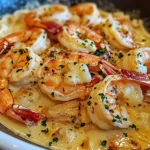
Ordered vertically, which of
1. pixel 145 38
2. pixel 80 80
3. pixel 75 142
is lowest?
pixel 145 38

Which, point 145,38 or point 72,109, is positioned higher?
point 72,109

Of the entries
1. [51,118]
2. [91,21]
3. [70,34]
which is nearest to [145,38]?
[91,21]

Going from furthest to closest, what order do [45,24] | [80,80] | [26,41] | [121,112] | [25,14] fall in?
1. [25,14]
2. [45,24]
3. [26,41]
4. [80,80]
5. [121,112]

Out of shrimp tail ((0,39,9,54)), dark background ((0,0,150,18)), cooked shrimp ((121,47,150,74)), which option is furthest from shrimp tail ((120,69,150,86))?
dark background ((0,0,150,18))

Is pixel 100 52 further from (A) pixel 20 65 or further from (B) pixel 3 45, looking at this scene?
(B) pixel 3 45

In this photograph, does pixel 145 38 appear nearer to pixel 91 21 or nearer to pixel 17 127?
pixel 91 21

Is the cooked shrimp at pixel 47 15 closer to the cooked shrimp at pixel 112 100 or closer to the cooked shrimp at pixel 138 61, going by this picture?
the cooked shrimp at pixel 138 61

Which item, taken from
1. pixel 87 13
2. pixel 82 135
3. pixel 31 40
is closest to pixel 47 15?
pixel 87 13
